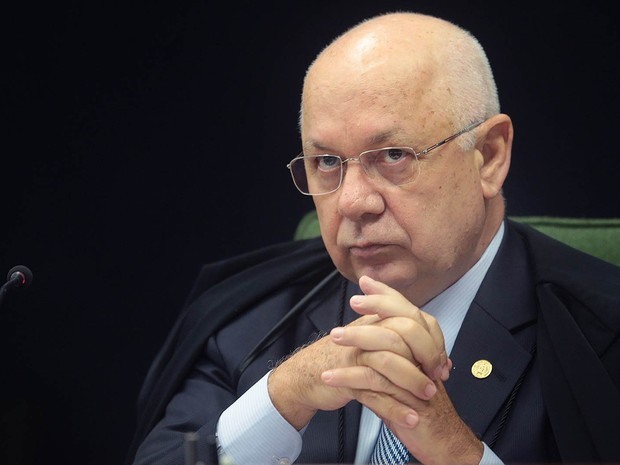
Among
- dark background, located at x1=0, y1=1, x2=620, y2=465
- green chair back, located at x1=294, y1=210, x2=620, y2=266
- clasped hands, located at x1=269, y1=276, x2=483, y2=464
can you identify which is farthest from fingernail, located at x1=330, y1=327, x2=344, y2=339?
dark background, located at x1=0, y1=1, x2=620, y2=465

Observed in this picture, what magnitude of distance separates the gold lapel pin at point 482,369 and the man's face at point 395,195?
0.24 metres

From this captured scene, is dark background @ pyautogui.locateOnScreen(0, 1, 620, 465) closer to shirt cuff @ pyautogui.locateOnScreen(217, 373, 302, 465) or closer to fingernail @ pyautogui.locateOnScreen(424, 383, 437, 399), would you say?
shirt cuff @ pyautogui.locateOnScreen(217, 373, 302, 465)

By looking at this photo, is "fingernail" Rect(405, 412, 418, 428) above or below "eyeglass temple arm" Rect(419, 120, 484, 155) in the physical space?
below

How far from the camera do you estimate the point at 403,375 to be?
2244 millimetres

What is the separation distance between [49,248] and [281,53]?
3.54 feet

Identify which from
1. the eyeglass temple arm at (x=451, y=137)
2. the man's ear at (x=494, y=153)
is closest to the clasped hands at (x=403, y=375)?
the eyeglass temple arm at (x=451, y=137)

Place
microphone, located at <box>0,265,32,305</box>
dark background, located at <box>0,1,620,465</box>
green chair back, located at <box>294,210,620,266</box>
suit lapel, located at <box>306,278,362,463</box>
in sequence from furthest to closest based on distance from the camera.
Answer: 1. dark background, located at <box>0,1,620,465</box>
2. green chair back, located at <box>294,210,620,266</box>
3. suit lapel, located at <box>306,278,362,463</box>
4. microphone, located at <box>0,265,32,305</box>

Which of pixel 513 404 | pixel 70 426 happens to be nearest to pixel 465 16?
pixel 513 404

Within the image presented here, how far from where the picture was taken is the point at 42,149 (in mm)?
3789

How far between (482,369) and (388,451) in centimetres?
30

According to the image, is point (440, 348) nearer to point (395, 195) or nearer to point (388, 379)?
point (388, 379)

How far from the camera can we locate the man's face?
2.55 metres

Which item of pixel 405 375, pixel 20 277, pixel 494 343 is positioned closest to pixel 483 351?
pixel 494 343

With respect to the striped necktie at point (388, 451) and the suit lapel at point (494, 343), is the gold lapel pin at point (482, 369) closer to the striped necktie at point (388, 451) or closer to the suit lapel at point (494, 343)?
the suit lapel at point (494, 343)
